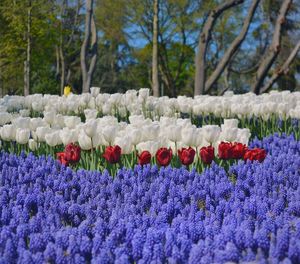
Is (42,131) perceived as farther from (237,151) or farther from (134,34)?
(134,34)

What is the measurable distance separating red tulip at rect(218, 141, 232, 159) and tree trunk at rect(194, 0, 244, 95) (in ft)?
29.8

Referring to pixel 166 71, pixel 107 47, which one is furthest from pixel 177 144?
pixel 107 47

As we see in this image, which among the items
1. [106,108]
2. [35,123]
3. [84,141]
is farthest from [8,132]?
[106,108]

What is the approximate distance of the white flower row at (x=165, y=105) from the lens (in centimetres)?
715

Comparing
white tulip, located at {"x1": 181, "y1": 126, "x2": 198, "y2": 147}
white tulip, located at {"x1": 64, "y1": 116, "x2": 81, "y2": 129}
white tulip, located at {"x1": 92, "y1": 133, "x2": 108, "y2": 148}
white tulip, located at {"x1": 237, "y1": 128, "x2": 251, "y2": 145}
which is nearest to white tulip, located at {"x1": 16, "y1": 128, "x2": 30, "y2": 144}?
white tulip, located at {"x1": 64, "y1": 116, "x2": 81, "y2": 129}

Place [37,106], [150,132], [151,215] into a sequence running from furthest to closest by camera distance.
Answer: [37,106]
[150,132]
[151,215]

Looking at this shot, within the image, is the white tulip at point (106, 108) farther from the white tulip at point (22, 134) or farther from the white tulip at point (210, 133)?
the white tulip at point (210, 133)

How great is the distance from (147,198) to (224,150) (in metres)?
1.24

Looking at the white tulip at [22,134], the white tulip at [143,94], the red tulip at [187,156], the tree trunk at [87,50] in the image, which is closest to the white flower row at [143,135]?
the white tulip at [22,134]

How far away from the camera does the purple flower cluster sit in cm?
223

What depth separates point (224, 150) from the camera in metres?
4.43

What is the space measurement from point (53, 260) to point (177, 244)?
1.64 ft

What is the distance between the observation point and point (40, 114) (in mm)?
9070

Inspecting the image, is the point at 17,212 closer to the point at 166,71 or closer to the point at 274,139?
the point at 274,139
